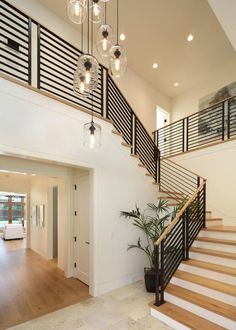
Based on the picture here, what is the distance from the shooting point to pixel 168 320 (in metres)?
3.09

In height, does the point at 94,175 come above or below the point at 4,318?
above

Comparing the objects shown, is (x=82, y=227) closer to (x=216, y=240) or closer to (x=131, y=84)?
(x=216, y=240)

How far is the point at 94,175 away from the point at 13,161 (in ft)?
A: 5.81

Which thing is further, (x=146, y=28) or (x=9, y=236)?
(x=9, y=236)

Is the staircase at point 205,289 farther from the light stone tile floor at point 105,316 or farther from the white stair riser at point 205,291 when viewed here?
the light stone tile floor at point 105,316

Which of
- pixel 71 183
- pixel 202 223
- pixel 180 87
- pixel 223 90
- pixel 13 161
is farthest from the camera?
pixel 180 87

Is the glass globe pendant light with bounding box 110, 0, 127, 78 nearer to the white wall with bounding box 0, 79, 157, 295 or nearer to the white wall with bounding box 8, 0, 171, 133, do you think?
the white wall with bounding box 0, 79, 157, 295

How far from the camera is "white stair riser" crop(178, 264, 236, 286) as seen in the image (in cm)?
336

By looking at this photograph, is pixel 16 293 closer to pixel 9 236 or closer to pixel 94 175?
pixel 94 175

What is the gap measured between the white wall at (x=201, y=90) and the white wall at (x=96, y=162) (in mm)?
4750

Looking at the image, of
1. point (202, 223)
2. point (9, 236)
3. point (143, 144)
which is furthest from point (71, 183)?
point (9, 236)

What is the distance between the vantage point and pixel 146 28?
5.87m

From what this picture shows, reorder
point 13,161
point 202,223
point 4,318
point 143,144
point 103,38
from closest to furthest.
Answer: point 103,38
point 4,318
point 13,161
point 202,223
point 143,144

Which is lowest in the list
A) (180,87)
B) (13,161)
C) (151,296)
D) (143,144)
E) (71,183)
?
(151,296)
